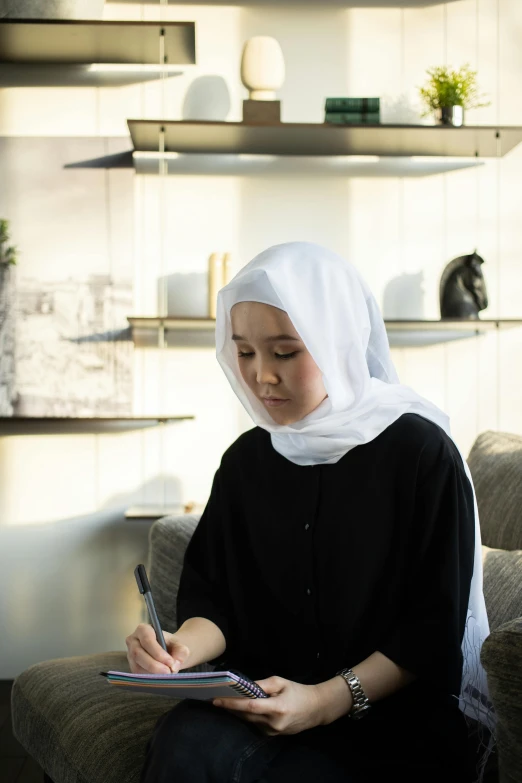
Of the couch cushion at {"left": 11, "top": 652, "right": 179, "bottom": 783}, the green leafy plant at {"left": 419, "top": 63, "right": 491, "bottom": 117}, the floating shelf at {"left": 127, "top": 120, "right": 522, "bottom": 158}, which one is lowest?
the couch cushion at {"left": 11, "top": 652, "right": 179, "bottom": 783}

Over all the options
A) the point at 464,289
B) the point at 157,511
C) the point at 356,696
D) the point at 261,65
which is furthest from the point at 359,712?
the point at 261,65

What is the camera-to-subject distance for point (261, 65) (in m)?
3.05

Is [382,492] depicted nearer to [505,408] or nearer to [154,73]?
[505,408]

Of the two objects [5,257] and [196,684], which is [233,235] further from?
[196,684]

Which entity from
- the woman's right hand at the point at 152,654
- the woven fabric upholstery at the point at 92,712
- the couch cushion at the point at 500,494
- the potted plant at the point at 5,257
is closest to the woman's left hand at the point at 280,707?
the woman's right hand at the point at 152,654

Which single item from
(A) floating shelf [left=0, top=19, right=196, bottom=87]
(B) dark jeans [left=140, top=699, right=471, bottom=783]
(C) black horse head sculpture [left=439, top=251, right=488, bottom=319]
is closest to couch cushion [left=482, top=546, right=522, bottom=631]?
(B) dark jeans [left=140, top=699, right=471, bottom=783]

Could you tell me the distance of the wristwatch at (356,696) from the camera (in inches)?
53.2

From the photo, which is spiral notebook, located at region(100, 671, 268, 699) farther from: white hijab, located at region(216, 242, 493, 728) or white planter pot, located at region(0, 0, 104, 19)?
white planter pot, located at region(0, 0, 104, 19)

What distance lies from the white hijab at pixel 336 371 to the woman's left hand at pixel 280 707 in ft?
0.98

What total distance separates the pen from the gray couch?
0.30m

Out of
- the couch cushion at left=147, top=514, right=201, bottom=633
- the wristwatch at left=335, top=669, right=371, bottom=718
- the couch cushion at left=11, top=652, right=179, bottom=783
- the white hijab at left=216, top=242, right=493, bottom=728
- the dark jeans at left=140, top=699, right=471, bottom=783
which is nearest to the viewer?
the dark jeans at left=140, top=699, right=471, bottom=783

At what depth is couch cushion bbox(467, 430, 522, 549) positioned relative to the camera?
2068 millimetres

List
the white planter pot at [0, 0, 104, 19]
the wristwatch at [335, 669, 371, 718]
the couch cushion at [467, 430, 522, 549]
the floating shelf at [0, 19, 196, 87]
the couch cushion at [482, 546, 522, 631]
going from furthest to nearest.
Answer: the white planter pot at [0, 0, 104, 19], the floating shelf at [0, 19, 196, 87], the couch cushion at [467, 430, 522, 549], the couch cushion at [482, 546, 522, 631], the wristwatch at [335, 669, 371, 718]

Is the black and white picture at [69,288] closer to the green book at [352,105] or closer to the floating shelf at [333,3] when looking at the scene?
the floating shelf at [333,3]
